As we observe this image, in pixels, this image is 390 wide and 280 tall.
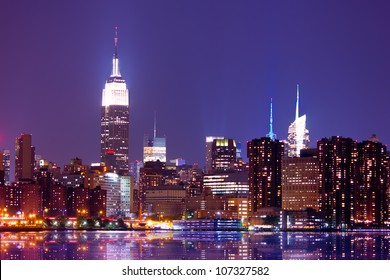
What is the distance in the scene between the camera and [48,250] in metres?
81.1

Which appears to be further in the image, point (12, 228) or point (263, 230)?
point (263, 230)
